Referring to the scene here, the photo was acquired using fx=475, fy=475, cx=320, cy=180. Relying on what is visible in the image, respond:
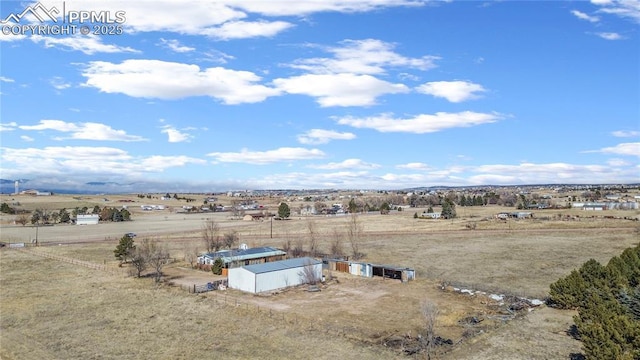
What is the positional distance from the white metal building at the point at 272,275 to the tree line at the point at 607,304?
21633 mm

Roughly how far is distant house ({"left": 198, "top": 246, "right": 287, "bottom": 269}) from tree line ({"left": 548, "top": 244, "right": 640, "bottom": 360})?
31.2 metres

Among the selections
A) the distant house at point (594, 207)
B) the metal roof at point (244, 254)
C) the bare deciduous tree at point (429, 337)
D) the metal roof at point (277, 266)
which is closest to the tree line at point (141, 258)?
the metal roof at point (244, 254)

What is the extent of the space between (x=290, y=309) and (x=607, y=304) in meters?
21.6

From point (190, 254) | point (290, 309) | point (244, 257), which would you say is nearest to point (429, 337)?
point (290, 309)

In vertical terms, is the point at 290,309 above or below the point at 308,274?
below

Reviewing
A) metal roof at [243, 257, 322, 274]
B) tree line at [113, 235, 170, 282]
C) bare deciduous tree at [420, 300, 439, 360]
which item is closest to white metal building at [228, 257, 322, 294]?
metal roof at [243, 257, 322, 274]

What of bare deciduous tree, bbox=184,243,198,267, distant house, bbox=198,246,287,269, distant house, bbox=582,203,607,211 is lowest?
bare deciduous tree, bbox=184,243,198,267

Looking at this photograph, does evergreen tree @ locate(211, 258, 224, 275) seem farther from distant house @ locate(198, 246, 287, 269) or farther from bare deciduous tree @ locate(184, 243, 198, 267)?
bare deciduous tree @ locate(184, 243, 198, 267)

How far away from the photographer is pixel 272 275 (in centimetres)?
4450

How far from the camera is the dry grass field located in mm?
28656

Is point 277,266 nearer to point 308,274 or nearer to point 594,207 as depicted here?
point 308,274

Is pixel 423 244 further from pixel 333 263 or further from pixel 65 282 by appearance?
pixel 65 282

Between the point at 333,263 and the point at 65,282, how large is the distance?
28180mm

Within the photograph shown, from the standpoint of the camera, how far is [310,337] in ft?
99.8
